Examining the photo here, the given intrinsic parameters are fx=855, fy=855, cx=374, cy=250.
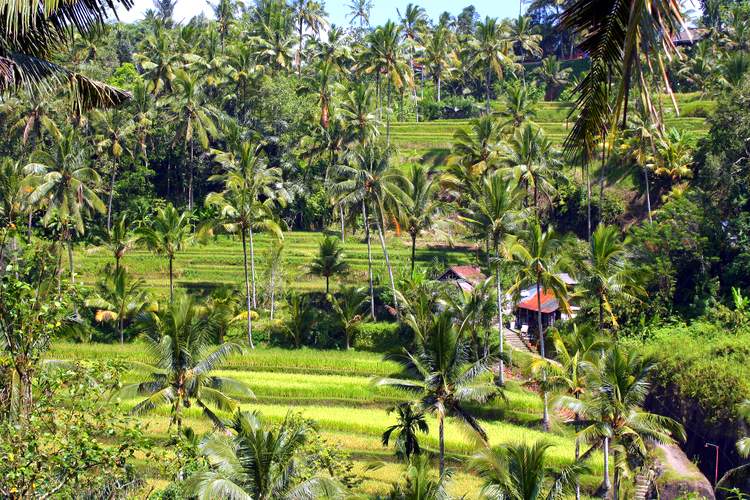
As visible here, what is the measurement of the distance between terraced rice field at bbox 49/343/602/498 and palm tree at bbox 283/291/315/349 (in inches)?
36.5

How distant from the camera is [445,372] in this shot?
76.0ft

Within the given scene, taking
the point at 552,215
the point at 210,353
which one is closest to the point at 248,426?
the point at 210,353

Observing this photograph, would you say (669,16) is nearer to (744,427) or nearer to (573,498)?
(573,498)

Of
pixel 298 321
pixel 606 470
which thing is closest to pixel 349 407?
pixel 298 321

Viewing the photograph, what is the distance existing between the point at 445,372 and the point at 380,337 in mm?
15057

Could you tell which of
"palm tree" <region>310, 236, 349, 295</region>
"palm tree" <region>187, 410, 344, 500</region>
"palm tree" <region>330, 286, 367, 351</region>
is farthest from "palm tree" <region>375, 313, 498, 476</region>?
"palm tree" <region>310, 236, 349, 295</region>

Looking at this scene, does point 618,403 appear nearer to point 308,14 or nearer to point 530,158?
point 530,158

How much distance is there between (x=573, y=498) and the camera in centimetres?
2503

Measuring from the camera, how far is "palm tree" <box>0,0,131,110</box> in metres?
7.09

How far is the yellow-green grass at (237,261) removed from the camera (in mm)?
44344

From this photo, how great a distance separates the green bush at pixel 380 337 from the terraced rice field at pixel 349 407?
914 mm

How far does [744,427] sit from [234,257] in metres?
28.8

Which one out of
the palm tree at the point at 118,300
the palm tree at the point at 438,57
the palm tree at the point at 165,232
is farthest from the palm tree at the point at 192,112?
the palm tree at the point at 438,57

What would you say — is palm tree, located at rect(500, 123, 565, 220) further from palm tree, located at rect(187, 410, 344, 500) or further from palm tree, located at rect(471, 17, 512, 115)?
palm tree, located at rect(187, 410, 344, 500)
